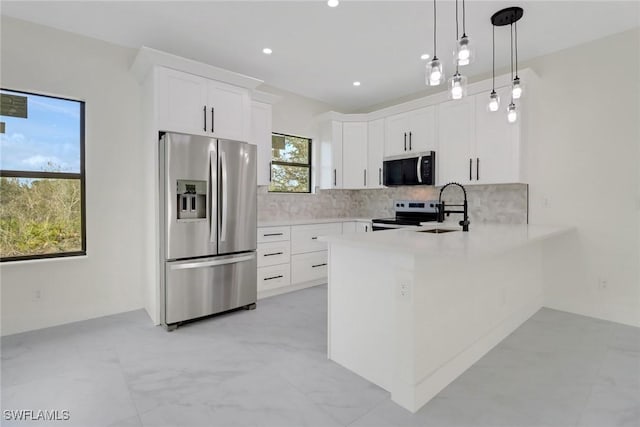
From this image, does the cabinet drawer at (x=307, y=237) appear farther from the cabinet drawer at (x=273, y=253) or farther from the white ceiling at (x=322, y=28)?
the white ceiling at (x=322, y=28)

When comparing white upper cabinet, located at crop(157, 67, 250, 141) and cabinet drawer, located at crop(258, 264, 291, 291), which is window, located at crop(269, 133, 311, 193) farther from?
cabinet drawer, located at crop(258, 264, 291, 291)

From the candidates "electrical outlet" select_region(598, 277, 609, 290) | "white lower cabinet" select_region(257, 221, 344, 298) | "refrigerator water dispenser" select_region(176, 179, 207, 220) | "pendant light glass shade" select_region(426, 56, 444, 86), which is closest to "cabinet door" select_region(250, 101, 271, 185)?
"white lower cabinet" select_region(257, 221, 344, 298)

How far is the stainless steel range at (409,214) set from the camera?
4242 millimetres

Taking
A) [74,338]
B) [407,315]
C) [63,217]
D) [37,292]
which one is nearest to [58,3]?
[63,217]

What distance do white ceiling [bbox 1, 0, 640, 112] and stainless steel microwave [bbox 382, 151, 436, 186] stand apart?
1.09 meters

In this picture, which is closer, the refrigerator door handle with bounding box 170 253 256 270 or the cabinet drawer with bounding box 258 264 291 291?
the refrigerator door handle with bounding box 170 253 256 270

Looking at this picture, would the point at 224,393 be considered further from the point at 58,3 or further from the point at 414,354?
the point at 58,3

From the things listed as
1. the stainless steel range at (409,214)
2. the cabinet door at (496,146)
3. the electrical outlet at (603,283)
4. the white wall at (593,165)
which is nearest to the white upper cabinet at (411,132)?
the cabinet door at (496,146)

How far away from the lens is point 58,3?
103 inches

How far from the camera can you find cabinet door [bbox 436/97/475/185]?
3738 millimetres

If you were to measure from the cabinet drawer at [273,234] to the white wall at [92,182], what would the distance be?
1289mm

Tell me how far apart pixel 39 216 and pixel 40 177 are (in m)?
0.36

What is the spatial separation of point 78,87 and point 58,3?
0.71 meters

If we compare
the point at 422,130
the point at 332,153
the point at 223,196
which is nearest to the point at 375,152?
the point at 332,153
